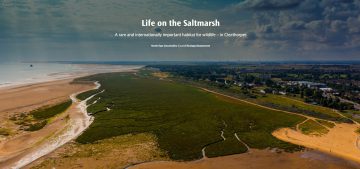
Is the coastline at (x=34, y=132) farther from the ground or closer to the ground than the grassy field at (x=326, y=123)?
farther from the ground

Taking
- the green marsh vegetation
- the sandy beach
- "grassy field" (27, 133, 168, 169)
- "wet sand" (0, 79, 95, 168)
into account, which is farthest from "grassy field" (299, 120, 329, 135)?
the green marsh vegetation

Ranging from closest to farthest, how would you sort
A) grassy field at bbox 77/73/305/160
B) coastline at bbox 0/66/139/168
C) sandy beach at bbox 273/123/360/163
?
coastline at bbox 0/66/139/168 → sandy beach at bbox 273/123/360/163 → grassy field at bbox 77/73/305/160

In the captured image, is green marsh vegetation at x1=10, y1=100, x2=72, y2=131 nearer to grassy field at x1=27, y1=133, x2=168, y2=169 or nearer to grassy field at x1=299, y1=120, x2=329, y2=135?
grassy field at x1=27, y1=133, x2=168, y2=169

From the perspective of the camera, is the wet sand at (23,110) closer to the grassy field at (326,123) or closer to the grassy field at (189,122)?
the grassy field at (189,122)

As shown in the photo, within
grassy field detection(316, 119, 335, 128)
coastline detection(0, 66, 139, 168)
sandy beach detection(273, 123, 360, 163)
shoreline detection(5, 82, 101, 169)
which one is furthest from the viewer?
grassy field detection(316, 119, 335, 128)

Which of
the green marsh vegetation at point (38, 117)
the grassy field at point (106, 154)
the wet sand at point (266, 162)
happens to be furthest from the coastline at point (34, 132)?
the wet sand at point (266, 162)

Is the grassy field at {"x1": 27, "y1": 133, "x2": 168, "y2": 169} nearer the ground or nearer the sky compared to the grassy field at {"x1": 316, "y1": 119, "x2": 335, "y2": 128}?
nearer the sky

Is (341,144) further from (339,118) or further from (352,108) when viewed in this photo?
(352,108)
